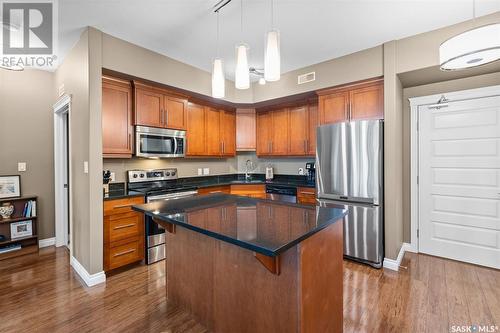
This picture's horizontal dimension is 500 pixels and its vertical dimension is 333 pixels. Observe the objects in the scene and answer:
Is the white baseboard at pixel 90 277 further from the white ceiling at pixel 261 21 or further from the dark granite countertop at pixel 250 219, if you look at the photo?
the white ceiling at pixel 261 21

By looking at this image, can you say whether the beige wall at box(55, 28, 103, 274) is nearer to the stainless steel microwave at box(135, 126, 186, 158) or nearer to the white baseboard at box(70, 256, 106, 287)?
the white baseboard at box(70, 256, 106, 287)

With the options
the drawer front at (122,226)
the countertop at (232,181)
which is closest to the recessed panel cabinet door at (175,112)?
the countertop at (232,181)

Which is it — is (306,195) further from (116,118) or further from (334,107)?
(116,118)

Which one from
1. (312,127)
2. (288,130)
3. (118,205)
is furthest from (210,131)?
(118,205)

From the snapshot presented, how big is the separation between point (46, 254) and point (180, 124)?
266 cm

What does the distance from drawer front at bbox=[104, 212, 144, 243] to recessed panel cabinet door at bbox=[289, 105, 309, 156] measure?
2648 mm

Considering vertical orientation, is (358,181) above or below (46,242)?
above

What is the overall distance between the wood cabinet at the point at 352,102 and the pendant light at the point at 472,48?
52.6 inches

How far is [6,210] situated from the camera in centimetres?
332

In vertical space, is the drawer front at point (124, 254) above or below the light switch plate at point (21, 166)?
below

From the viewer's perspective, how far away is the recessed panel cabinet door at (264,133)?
15.1 ft

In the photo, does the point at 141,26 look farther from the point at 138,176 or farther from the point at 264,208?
the point at 264,208

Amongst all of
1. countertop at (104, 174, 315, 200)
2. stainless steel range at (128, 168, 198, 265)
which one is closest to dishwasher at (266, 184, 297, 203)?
countertop at (104, 174, 315, 200)

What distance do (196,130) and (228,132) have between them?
736mm
